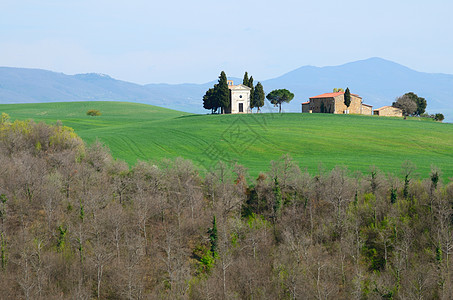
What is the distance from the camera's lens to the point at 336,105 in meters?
132

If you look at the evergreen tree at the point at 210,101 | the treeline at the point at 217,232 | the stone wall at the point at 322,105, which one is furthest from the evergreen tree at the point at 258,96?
the treeline at the point at 217,232

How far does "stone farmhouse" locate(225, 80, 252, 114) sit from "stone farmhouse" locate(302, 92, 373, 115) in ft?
72.9

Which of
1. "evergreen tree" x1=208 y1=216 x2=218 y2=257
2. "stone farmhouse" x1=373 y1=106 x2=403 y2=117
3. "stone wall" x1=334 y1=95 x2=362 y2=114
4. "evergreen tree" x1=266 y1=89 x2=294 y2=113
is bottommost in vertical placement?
"evergreen tree" x1=208 y1=216 x2=218 y2=257

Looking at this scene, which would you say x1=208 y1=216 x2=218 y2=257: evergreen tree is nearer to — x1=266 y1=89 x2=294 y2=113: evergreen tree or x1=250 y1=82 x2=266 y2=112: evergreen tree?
x1=250 y1=82 x2=266 y2=112: evergreen tree

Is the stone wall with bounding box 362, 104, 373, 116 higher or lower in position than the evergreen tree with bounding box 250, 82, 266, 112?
lower

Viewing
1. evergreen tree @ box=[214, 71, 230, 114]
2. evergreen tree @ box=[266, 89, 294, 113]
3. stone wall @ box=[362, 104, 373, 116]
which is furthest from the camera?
evergreen tree @ box=[266, 89, 294, 113]

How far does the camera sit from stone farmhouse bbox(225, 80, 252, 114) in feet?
422

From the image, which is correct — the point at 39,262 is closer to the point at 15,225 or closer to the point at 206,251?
the point at 15,225

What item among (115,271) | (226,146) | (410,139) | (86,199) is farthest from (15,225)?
(410,139)

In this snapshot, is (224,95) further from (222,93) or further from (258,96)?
(258,96)

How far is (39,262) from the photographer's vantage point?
57.8 m

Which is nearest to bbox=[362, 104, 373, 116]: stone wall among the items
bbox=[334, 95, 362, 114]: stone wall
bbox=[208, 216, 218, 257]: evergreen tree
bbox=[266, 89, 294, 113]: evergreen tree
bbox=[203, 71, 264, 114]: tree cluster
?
bbox=[334, 95, 362, 114]: stone wall

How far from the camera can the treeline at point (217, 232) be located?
55.5 metres

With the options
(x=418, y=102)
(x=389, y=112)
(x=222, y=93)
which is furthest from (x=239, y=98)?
(x=418, y=102)
